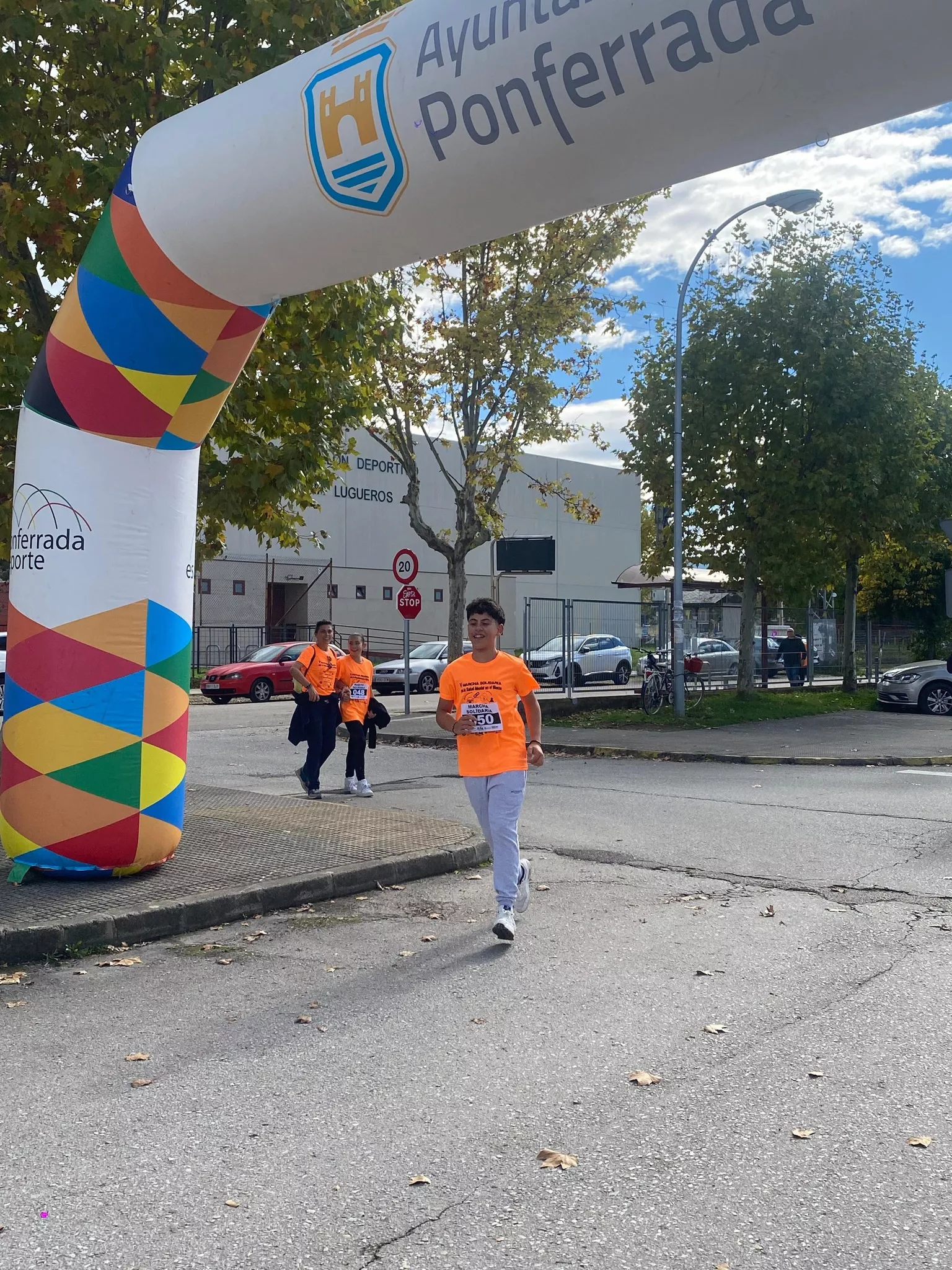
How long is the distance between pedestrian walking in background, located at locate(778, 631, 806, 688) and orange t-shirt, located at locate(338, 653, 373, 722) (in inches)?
895

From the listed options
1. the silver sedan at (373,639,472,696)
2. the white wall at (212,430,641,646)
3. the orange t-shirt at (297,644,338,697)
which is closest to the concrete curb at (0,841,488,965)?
the orange t-shirt at (297,644,338,697)

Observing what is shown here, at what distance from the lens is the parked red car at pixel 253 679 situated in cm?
2819

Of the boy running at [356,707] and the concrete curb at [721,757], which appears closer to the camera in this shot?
the boy running at [356,707]

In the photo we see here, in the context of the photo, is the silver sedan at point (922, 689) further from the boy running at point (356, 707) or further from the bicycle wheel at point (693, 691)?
the boy running at point (356, 707)

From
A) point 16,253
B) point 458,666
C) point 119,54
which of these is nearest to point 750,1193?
point 458,666

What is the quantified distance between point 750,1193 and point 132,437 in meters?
5.38

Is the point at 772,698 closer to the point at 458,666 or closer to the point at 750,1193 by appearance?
the point at 458,666

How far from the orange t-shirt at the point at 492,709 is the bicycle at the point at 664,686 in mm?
15343

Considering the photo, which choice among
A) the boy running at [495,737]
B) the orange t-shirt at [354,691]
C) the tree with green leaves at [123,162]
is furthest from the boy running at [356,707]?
the boy running at [495,737]

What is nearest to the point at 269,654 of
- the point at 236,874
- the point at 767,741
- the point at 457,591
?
the point at 457,591

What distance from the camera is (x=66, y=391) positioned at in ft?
22.6

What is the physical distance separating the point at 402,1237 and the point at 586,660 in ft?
88.0

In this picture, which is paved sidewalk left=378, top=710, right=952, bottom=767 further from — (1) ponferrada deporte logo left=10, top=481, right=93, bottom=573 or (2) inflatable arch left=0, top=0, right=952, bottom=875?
(1) ponferrada deporte logo left=10, top=481, right=93, bottom=573

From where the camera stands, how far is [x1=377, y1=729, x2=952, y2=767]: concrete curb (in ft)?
49.9
